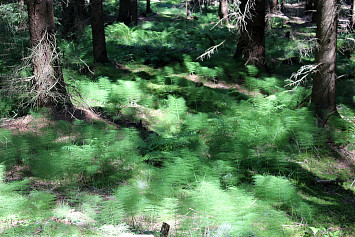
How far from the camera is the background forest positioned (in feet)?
10.8

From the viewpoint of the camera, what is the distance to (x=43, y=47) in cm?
548

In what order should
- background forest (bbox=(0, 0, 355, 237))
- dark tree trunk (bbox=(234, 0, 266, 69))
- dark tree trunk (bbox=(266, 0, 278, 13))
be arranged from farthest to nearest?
dark tree trunk (bbox=(266, 0, 278, 13)), dark tree trunk (bbox=(234, 0, 266, 69)), background forest (bbox=(0, 0, 355, 237))

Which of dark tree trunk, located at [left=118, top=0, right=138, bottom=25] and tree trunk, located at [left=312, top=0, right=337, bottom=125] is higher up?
dark tree trunk, located at [left=118, top=0, right=138, bottom=25]

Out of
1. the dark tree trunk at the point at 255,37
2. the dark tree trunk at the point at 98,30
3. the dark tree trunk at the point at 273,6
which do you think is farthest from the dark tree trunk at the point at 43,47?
the dark tree trunk at the point at 273,6

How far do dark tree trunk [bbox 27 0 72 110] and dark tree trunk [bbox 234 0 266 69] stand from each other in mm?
6166

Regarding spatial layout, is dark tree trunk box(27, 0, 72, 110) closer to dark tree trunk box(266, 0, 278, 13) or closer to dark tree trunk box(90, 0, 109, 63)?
dark tree trunk box(90, 0, 109, 63)

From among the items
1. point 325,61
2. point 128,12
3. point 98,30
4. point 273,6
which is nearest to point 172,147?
point 325,61

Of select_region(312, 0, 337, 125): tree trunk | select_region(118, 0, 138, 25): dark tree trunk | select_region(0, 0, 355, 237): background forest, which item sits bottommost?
select_region(0, 0, 355, 237): background forest

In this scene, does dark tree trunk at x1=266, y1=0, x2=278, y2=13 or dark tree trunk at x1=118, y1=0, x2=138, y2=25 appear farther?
dark tree trunk at x1=118, y1=0, x2=138, y2=25

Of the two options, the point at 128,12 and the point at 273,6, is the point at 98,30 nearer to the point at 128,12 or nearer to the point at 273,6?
the point at 128,12

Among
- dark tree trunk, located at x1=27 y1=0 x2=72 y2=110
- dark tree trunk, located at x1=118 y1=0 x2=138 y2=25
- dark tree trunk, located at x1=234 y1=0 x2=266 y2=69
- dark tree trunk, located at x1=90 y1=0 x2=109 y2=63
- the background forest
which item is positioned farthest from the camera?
dark tree trunk, located at x1=118 y1=0 x2=138 y2=25

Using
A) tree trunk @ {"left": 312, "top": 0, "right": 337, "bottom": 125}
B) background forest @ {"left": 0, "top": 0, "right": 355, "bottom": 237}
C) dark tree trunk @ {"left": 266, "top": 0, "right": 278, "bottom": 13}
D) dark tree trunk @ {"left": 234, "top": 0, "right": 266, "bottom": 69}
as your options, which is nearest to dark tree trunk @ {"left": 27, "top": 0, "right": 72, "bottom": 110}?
background forest @ {"left": 0, "top": 0, "right": 355, "bottom": 237}

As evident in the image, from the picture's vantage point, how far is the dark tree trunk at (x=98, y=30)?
31.0 feet

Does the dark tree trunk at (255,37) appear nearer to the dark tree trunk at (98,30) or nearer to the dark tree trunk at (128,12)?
the dark tree trunk at (98,30)
